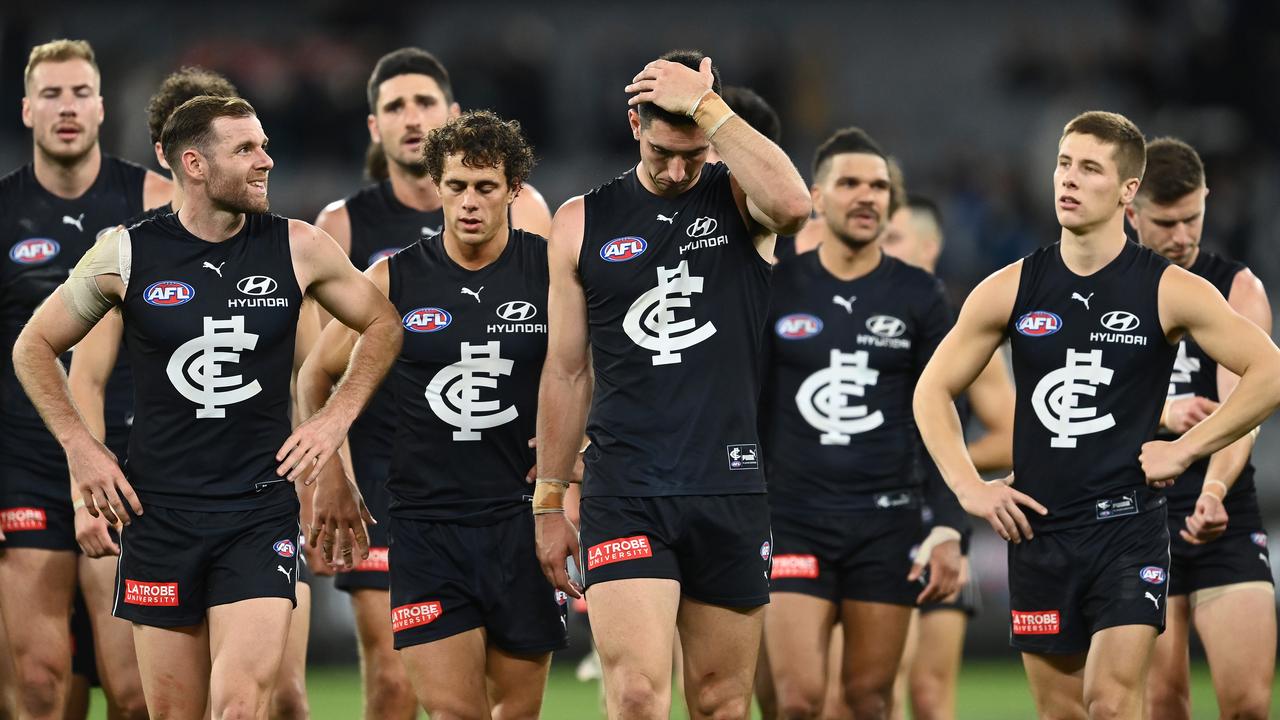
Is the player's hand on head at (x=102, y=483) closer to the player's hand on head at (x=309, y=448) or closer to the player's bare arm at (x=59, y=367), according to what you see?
the player's bare arm at (x=59, y=367)

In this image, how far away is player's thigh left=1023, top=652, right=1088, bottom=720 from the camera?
7270 millimetres

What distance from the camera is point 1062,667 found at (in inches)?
287

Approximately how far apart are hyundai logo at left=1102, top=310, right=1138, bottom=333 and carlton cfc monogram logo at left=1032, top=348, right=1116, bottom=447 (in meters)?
0.12

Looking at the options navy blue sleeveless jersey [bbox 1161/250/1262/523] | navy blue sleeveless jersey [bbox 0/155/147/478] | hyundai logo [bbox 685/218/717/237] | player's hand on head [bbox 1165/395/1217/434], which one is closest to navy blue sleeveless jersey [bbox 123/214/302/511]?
hyundai logo [bbox 685/218/717/237]

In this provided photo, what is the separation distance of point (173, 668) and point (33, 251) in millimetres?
2751

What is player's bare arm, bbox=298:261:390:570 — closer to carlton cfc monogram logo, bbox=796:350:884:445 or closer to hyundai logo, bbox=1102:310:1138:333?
carlton cfc monogram logo, bbox=796:350:884:445

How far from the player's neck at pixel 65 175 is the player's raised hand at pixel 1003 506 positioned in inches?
183

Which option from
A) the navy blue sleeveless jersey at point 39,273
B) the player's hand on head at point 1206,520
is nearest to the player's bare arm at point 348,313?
the navy blue sleeveless jersey at point 39,273

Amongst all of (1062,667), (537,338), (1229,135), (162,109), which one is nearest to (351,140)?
(1229,135)

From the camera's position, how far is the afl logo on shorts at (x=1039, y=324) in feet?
23.8

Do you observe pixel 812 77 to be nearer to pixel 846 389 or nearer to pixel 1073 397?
pixel 846 389

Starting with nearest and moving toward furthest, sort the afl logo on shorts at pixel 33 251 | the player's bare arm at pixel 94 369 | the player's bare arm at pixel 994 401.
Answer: the player's bare arm at pixel 94 369 → the afl logo on shorts at pixel 33 251 → the player's bare arm at pixel 994 401

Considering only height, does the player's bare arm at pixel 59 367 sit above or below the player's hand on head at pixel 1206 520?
above

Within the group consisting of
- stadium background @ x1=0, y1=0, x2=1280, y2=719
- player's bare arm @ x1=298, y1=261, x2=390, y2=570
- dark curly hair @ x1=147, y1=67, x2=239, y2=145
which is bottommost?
player's bare arm @ x1=298, y1=261, x2=390, y2=570
